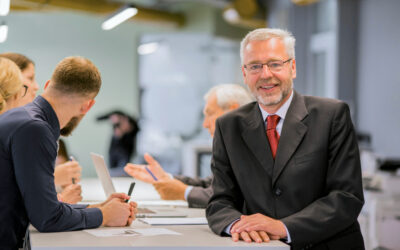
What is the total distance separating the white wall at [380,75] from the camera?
7.20m

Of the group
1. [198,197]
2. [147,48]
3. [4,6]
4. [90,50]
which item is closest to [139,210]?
[198,197]

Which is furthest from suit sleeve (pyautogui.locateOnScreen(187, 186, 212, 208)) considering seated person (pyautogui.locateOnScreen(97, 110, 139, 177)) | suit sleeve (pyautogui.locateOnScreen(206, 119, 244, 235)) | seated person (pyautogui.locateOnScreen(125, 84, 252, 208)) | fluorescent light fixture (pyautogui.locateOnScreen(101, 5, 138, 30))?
seated person (pyautogui.locateOnScreen(97, 110, 139, 177))

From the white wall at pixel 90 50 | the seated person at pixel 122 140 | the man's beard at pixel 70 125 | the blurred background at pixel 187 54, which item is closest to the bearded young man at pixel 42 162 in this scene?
the man's beard at pixel 70 125

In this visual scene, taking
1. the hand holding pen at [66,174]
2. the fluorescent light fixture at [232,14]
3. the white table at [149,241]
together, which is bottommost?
the hand holding pen at [66,174]

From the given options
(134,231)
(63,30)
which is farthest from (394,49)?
(63,30)

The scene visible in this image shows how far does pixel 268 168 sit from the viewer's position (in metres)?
2.18

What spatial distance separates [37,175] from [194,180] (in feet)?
5.01

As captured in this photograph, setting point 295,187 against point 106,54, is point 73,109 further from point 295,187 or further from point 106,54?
point 106,54

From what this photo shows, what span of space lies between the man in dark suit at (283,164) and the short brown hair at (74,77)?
1.99 feet

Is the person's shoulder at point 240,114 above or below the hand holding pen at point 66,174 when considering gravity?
above

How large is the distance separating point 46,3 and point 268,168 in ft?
23.4

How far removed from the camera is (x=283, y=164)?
7.03 ft

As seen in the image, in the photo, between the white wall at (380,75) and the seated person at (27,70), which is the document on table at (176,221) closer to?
the seated person at (27,70)

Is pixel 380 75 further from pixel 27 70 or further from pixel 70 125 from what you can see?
pixel 70 125
